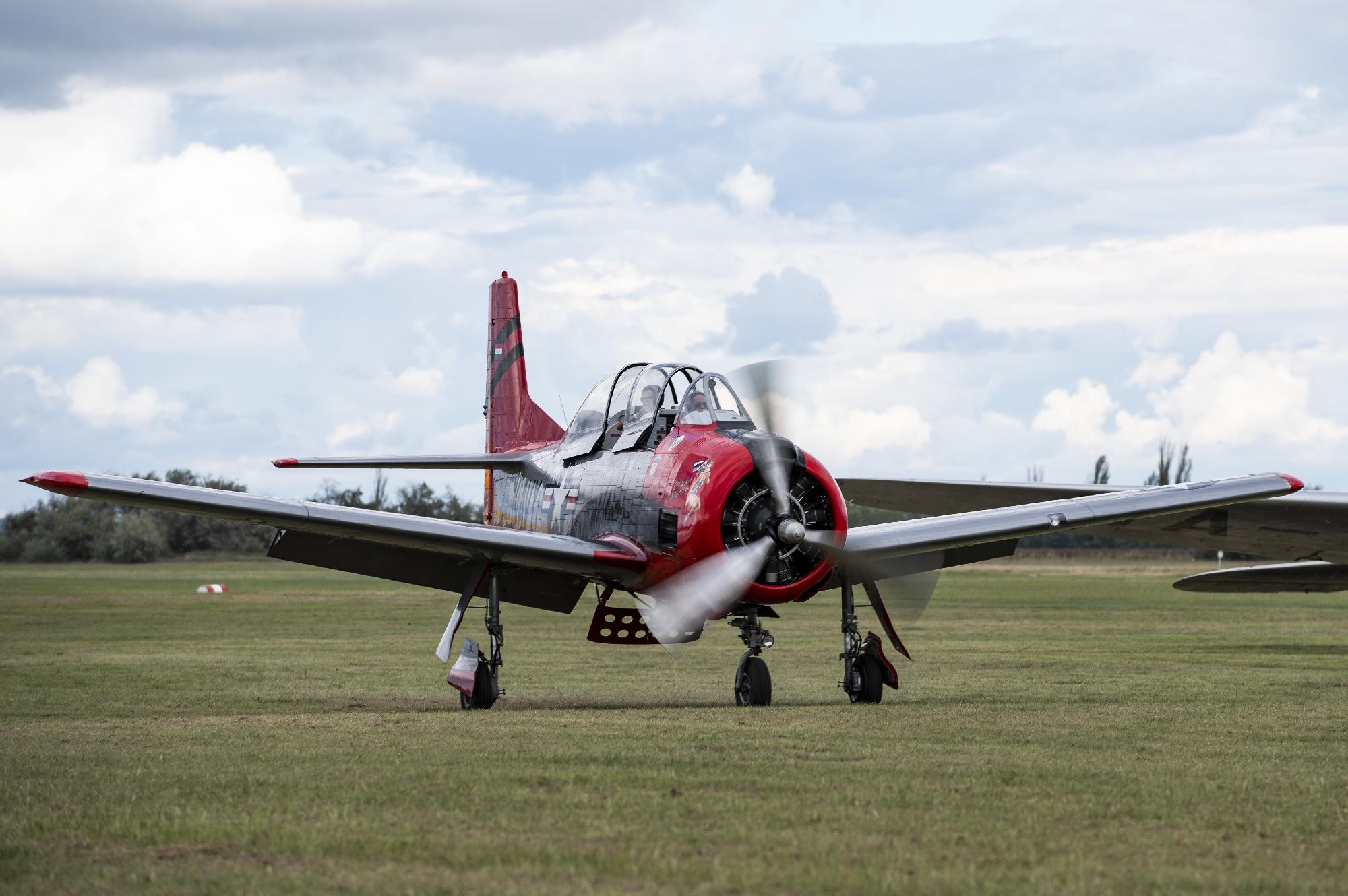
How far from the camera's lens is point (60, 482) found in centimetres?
1052

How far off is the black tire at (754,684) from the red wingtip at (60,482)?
5016mm

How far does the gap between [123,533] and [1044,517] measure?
71.3 m

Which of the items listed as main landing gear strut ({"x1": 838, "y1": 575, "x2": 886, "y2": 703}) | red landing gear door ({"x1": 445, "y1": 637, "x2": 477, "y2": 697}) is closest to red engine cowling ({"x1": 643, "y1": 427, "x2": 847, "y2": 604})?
main landing gear strut ({"x1": 838, "y1": 575, "x2": 886, "y2": 703})

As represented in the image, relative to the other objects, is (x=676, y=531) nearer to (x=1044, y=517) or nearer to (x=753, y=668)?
(x=753, y=668)

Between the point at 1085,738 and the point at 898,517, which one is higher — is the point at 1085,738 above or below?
below

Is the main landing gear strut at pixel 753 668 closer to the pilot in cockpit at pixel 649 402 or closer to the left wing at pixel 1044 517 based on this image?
the left wing at pixel 1044 517

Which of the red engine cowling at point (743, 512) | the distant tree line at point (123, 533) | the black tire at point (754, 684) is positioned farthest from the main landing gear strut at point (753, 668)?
the distant tree line at point (123, 533)

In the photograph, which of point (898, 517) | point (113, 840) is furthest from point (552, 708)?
point (898, 517)

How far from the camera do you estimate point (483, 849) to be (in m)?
5.80

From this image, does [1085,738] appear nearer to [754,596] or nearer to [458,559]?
[754,596]

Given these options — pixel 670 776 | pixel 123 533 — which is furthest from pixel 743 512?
pixel 123 533

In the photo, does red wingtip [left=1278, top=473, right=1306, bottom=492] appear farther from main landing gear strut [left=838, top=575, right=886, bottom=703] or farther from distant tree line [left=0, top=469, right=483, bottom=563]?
distant tree line [left=0, top=469, right=483, bottom=563]

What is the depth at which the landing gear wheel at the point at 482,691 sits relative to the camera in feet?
40.1

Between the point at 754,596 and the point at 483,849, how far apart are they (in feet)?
19.6
